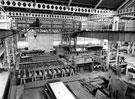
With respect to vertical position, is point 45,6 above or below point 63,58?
above

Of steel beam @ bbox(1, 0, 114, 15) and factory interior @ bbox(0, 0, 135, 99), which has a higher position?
steel beam @ bbox(1, 0, 114, 15)

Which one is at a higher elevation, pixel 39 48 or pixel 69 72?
pixel 39 48

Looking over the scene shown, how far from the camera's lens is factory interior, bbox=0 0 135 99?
27.0 ft

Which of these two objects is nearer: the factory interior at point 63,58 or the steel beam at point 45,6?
the factory interior at point 63,58

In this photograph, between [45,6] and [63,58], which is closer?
[45,6]

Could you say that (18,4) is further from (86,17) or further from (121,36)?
(86,17)

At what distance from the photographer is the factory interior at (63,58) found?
822 cm

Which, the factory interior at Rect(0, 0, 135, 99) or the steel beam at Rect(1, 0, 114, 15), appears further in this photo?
the steel beam at Rect(1, 0, 114, 15)

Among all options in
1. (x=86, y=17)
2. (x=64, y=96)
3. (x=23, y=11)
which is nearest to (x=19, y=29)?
(x=23, y=11)

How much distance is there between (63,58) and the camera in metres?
18.0

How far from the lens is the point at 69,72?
11461mm

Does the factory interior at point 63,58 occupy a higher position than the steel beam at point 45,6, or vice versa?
the steel beam at point 45,6

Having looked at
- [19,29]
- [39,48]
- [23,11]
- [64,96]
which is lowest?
[64,96]

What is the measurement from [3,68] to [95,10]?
1743 cm
